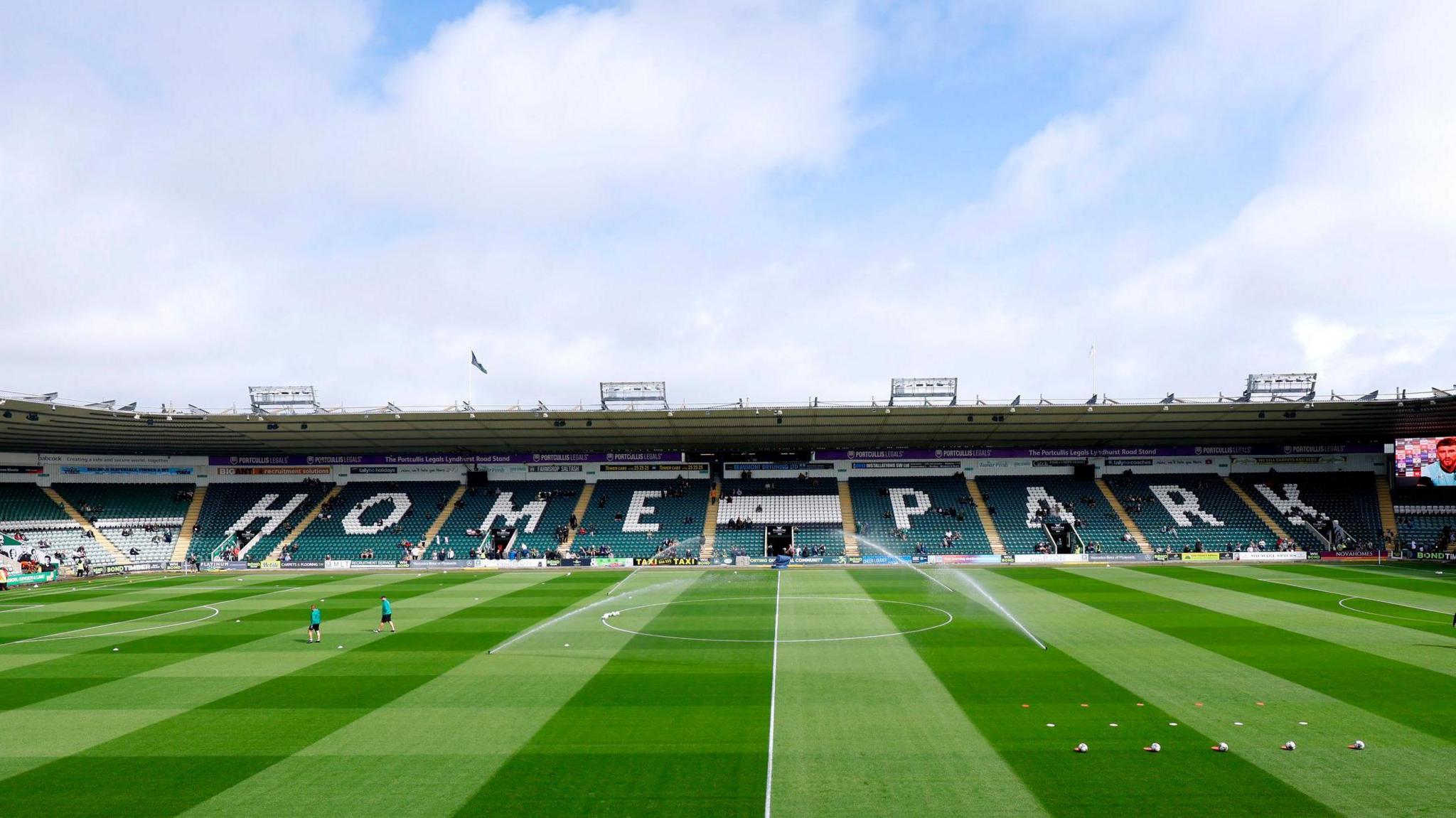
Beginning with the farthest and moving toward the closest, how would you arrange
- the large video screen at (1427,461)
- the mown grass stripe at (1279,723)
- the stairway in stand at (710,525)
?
the stairway in stand at (710,525) < the large video screen at (1427,461) < the mown grass stripe at (1279,723)

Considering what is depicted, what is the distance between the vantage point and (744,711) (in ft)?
48.4

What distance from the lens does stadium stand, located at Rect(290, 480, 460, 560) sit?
172ft

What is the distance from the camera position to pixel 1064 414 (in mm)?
46938

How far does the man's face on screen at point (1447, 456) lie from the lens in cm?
4159

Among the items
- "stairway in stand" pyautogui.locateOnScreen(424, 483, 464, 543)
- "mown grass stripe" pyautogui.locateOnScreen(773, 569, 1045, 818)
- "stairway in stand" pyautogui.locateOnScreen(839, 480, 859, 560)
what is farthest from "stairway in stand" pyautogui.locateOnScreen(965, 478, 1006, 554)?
"stairway in stand" pyautogui.locateOnScreen(424, 483, 464, 543)

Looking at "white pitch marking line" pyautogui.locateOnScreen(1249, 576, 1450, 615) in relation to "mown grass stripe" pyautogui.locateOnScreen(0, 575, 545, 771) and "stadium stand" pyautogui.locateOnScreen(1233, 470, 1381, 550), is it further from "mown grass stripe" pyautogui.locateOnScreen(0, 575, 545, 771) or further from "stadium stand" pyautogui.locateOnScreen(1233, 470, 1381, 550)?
"mown grass stripe" pyautogui.locateOnScreen(0, 575, 545, 771)

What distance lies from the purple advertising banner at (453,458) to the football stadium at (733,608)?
0.89 feet

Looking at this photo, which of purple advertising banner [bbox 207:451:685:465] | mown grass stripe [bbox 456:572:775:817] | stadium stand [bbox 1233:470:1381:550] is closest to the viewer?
mown grass stripe [bbox 456:572:775:817]

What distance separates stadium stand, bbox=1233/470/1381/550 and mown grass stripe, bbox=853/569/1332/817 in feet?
143

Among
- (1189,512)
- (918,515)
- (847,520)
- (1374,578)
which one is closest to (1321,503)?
(1189,512)

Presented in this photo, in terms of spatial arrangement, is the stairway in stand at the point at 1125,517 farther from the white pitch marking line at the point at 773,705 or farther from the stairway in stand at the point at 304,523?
the stairway in stand at the point at 304,523

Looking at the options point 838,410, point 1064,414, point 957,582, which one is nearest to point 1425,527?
point 1064,414

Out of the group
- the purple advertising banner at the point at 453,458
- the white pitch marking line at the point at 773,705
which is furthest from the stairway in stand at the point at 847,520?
the white pitch marking line at the point at 773,705

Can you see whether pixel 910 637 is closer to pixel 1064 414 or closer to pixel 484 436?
pixel 1064 414
